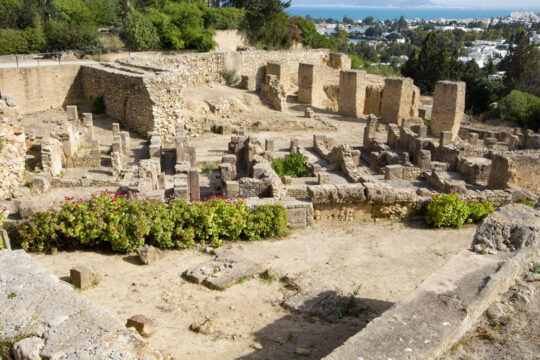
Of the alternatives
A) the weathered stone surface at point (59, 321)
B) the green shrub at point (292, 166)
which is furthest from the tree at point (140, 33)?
the weathered stone surface at point (59, 321)

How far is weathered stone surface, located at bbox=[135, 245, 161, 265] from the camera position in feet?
29.1

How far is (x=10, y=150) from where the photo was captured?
13680mm

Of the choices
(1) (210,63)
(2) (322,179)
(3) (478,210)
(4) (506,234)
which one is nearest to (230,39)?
(1) (210,63)

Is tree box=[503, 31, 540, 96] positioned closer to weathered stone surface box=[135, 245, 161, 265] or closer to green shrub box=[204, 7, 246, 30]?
green shrub box=[204, 7, 246, 30]

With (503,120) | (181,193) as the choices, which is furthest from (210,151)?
(503,120)

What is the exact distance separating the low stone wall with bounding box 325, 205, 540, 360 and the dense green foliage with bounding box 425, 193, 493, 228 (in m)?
4.41

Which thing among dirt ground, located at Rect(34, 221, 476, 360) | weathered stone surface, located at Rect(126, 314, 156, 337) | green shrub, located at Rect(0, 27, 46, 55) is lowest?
dirt ground, located at Rect(34, 221, 476, 360)

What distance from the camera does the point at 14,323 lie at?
5641mm

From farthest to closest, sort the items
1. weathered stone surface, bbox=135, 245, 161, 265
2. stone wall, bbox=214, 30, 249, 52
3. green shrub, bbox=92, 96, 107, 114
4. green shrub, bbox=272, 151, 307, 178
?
stone wall, bbox=214, 30, 249, 52 → green shrub, bbox=92, 96, 107, 114 → green shrub, bbox=272, 151, 307, 178 → weathered stone surface, bbox=135, 245, 161, 265

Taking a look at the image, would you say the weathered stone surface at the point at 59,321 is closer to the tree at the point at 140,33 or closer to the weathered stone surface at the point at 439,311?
the weathered stone surface at the point at 439,311

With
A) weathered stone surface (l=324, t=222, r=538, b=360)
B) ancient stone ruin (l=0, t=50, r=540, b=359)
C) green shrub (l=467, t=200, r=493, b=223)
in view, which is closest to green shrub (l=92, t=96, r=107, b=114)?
ancient stone ruin (l=0, t=50, r=540, b=359)

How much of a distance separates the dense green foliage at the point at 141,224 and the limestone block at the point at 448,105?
681 inches

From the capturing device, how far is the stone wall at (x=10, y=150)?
43.5 feet

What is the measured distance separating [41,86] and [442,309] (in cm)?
2260
